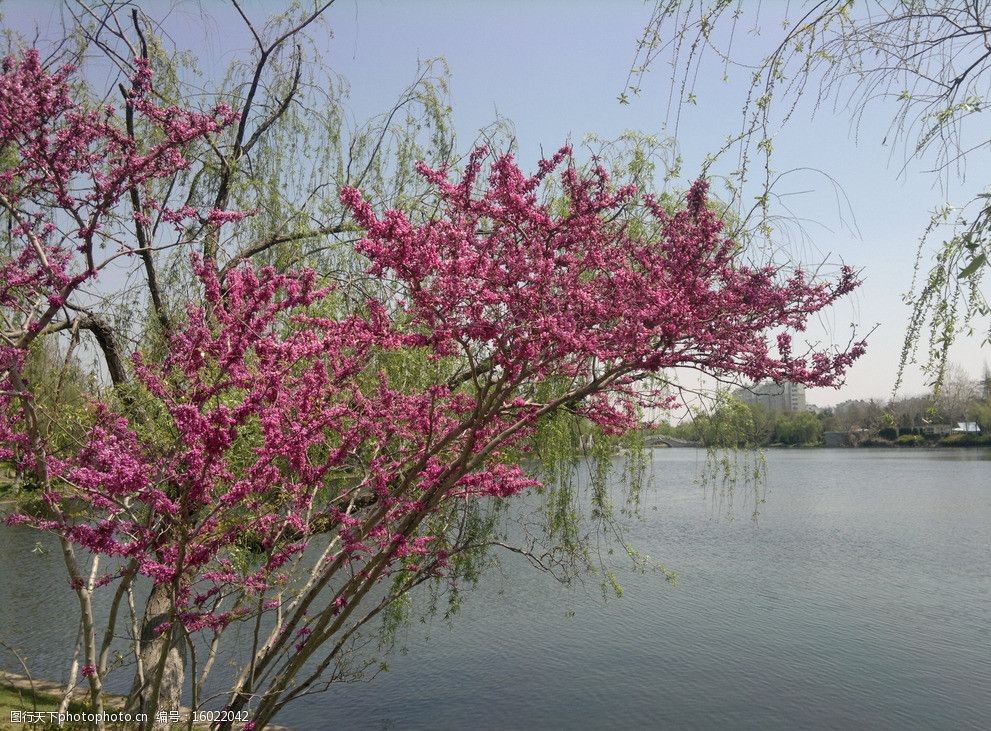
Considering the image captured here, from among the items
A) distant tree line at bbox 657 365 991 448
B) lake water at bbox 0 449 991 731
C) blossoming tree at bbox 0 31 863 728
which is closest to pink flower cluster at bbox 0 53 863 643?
blossoming tree at bbox 0 31 863 728

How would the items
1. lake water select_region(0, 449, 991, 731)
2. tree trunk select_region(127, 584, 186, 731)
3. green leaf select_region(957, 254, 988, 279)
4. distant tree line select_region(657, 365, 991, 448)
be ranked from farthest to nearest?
1. lake water select_region(0, 449, 991, 731)
2. tree trunk select_region(127, 584, 186, 731)
3. distant tree line select_region(657, 365, 991, 448)
4. green leaf select_region(957, 254, 988, 279)

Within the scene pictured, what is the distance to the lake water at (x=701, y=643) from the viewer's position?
734cm

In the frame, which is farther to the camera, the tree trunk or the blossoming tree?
the tree trunk

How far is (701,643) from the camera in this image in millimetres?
9000

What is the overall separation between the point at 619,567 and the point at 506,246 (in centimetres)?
954

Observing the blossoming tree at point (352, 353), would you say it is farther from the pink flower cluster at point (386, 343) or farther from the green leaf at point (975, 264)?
the green leaf at point (975, 264)

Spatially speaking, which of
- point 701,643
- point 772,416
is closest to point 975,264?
point 772,416

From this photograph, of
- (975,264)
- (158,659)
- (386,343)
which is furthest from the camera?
(158,659)

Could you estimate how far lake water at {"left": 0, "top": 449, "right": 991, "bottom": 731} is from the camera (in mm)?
7336

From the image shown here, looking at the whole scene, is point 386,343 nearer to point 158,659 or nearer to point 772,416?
point 158,659

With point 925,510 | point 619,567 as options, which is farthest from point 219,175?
point 925,510

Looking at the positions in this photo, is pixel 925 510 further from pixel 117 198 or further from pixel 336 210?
pixel 117 198

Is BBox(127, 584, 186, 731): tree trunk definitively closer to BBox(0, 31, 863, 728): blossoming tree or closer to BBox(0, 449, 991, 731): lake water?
BBox(0, 31, 863, 728): blossoming tree

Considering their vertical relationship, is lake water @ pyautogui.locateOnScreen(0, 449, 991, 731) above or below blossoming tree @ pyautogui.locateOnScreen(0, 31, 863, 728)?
below
